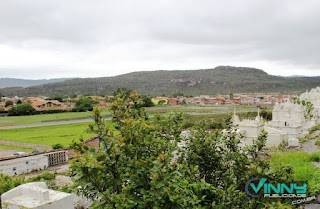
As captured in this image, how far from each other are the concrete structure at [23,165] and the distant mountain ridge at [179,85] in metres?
87.1

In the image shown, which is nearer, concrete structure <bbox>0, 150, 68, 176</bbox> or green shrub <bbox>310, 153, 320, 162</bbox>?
green shrub <bbox>310, 153, 320, 162</bbox>

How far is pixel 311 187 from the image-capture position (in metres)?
5.68

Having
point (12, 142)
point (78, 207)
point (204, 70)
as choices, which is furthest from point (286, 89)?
point (78, 207)

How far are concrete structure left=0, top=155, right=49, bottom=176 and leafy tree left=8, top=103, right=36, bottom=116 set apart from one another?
42.8m

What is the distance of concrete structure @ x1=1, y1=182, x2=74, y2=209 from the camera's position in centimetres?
555

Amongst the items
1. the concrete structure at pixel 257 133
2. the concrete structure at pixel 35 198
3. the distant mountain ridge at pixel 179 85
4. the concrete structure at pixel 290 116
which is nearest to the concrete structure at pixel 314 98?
the concrete structure at pixel 290 116

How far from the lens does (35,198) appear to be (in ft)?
19.1

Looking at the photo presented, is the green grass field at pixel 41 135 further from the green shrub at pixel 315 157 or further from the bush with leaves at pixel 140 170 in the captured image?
the bush with leaves at pixel 140 170

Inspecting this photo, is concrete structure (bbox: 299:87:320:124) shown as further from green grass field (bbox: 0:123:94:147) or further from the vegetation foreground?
the vegetation foreground

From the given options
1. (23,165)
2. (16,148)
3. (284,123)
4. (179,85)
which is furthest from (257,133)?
(179,85)

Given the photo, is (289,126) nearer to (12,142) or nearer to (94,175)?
(94,175)

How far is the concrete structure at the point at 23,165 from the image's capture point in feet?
51.1

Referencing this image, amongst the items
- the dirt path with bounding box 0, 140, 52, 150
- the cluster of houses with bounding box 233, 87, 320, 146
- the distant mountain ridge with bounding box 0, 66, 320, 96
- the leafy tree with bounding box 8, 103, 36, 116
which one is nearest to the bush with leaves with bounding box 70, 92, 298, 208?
the cluster of houses with bounding box 233, 87, 320, 146

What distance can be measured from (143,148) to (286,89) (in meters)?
120
